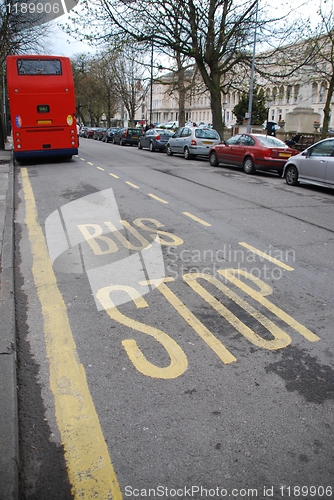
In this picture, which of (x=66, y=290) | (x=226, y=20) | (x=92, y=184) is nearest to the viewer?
(x=66, y=290)

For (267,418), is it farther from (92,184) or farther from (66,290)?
(92,184)

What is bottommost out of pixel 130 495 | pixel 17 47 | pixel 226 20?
pixel 130 495

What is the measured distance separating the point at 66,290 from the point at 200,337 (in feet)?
6.05

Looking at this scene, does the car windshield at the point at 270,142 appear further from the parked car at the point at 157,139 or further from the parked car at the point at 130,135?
the parked car at the point at 130,135

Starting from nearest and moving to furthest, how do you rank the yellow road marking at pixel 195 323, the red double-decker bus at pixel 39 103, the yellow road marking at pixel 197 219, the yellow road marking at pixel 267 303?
1. the yellow road marking at pixel 195 323
2. the yellow road marking at pixel 267 303
3. the yellow road marking at pixel 197 219
4. the red double-decker bus at pixel 39 103

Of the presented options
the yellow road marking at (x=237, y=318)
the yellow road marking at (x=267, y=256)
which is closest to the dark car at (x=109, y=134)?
the yellow road marking at (x=267, y=256)

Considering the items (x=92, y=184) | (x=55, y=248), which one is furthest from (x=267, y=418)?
(x=92, y=184)

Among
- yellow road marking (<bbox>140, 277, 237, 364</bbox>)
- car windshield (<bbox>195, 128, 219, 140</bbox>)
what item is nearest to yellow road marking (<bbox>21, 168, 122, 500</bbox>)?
yellow road marking (<bbox>140, 277, 237, 364</bbox>)

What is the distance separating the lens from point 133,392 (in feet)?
10.4

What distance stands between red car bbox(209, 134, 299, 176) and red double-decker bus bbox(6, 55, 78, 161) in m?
6.61

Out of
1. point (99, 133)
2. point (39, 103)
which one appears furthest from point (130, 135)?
point (39, 103)

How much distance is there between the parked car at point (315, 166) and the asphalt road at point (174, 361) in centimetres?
541

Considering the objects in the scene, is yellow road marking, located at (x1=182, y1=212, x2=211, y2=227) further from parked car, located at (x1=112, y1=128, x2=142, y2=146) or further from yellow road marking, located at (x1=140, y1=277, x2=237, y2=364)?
parked car, located at (x1=112, y1=128, x2=142, y2=146)

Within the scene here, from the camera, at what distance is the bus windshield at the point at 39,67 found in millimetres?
16859
